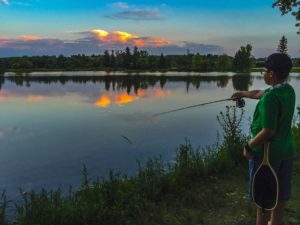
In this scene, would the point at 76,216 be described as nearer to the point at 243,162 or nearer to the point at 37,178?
the point at 243,162

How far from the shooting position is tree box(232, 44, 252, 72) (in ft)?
455

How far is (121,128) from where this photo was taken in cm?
1698

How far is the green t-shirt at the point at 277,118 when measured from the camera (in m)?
3.36

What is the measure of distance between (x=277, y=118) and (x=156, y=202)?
2.89 metres

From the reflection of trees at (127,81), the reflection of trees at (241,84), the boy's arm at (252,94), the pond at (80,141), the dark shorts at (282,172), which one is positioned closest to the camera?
the dark shorts at (282,172)

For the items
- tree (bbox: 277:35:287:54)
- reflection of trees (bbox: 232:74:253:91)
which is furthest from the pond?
tree (bbox: 277:35:287:54)

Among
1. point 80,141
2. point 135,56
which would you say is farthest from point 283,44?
point 80,141

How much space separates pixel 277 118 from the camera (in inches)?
135

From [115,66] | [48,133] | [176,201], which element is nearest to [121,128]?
[48,133]

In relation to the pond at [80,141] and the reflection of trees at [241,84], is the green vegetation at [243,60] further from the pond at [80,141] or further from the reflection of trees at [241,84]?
the pond at [80,141]

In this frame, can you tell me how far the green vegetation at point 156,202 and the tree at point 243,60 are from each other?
13729 centimetres

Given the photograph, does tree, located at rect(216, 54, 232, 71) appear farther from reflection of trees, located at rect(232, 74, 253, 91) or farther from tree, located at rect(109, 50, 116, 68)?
reflection of trees, located at rect(232, 74, 253, 91)

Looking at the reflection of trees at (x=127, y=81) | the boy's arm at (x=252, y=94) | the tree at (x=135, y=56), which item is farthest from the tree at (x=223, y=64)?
the boy's arm at (x=252, y=94)

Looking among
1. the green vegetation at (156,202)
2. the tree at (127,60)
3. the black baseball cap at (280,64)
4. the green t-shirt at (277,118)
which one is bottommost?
the green vegetation at (156,202)
